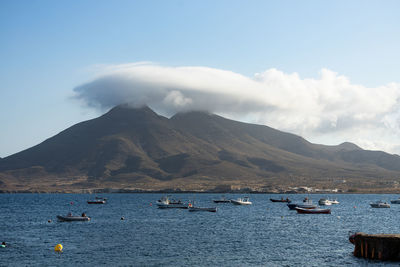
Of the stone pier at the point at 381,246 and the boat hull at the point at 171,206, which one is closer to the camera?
the stone pier at the point at 381,246

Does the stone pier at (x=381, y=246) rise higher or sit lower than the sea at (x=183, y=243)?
higher

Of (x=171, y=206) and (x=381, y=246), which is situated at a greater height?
(x=381, y=246)

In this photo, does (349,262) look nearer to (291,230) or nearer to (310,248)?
(310,248)

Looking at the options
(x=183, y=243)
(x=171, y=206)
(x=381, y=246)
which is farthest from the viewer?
(x=171, y=206)

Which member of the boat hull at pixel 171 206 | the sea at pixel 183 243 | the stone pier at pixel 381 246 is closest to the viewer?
the stone pier at pixel 381 246

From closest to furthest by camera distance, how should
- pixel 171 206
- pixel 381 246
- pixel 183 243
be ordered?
pixel 381 246, pixel 183 243, pixel 171 206

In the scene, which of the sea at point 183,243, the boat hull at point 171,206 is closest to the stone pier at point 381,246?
the sea at point 183,243

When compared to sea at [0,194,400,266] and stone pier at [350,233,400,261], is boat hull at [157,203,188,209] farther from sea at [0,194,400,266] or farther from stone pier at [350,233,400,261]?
stone pier at [350,233,400,261]

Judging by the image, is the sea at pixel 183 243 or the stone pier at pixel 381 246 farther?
the sea at pixel 183 243


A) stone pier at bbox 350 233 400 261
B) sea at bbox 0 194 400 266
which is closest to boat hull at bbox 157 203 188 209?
sea at bbox 0 194 400 266

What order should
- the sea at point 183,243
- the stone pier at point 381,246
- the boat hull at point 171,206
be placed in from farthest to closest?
the boat hull at point 171,206
the sea at point 183,243
the stone pier at point 381,246

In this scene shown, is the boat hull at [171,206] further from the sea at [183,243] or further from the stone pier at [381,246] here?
the stone pier at [381,246]

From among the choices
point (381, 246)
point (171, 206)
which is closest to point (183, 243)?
point (381, 246)

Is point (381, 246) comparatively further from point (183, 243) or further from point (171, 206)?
point (171, 206)
